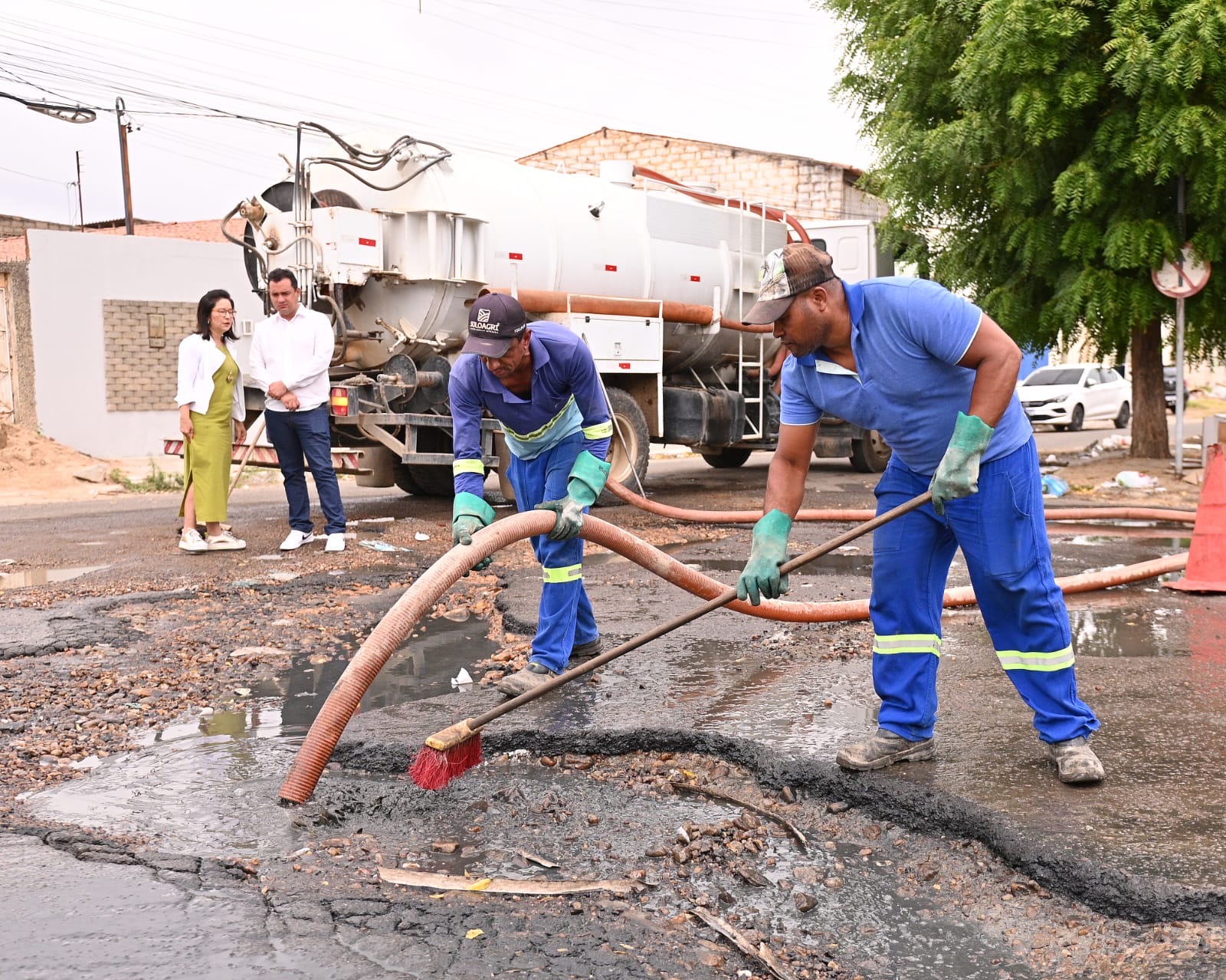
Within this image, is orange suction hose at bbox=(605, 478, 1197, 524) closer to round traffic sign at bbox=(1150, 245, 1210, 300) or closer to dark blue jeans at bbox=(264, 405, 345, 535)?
dark blue jeans at bbox=(264, 405, 345, 535)

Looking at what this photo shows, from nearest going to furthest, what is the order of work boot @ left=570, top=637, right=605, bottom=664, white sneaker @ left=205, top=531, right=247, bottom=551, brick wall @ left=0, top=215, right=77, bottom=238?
work boot @ left=570, top=637, right=605, bottom=664 < white sneaker @ left=205, top=531, right=247, bottom=551 < brick wall @ left=0, top=215, right=77, bottom=238

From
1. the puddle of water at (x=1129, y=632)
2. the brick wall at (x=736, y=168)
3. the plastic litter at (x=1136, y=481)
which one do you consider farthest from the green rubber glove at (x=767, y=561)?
the brick wall at (x=736, y=168)

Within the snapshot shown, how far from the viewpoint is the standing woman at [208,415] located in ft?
25.2

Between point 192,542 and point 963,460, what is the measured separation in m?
6.20

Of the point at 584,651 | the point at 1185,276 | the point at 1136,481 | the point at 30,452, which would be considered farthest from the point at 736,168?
the point at 584,651

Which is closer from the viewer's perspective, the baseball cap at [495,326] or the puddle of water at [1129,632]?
the baseball cap at [495,326]

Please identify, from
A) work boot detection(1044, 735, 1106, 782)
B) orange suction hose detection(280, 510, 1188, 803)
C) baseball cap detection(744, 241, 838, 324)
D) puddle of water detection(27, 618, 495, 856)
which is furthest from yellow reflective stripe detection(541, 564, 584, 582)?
work boot detection(1044, 735, 1106, 782)

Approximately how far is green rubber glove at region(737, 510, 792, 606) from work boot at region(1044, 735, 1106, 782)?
940mm

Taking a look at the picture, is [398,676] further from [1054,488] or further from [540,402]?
[1054,488]

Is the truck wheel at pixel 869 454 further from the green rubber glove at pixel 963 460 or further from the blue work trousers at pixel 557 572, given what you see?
the green rubber glove at pixel 963 460

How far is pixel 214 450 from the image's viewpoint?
25.5 feet

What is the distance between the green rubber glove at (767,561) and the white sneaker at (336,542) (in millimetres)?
4846

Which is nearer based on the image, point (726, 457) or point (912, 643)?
point (912, 643)

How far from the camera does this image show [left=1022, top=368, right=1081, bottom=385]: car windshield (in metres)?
24.6
